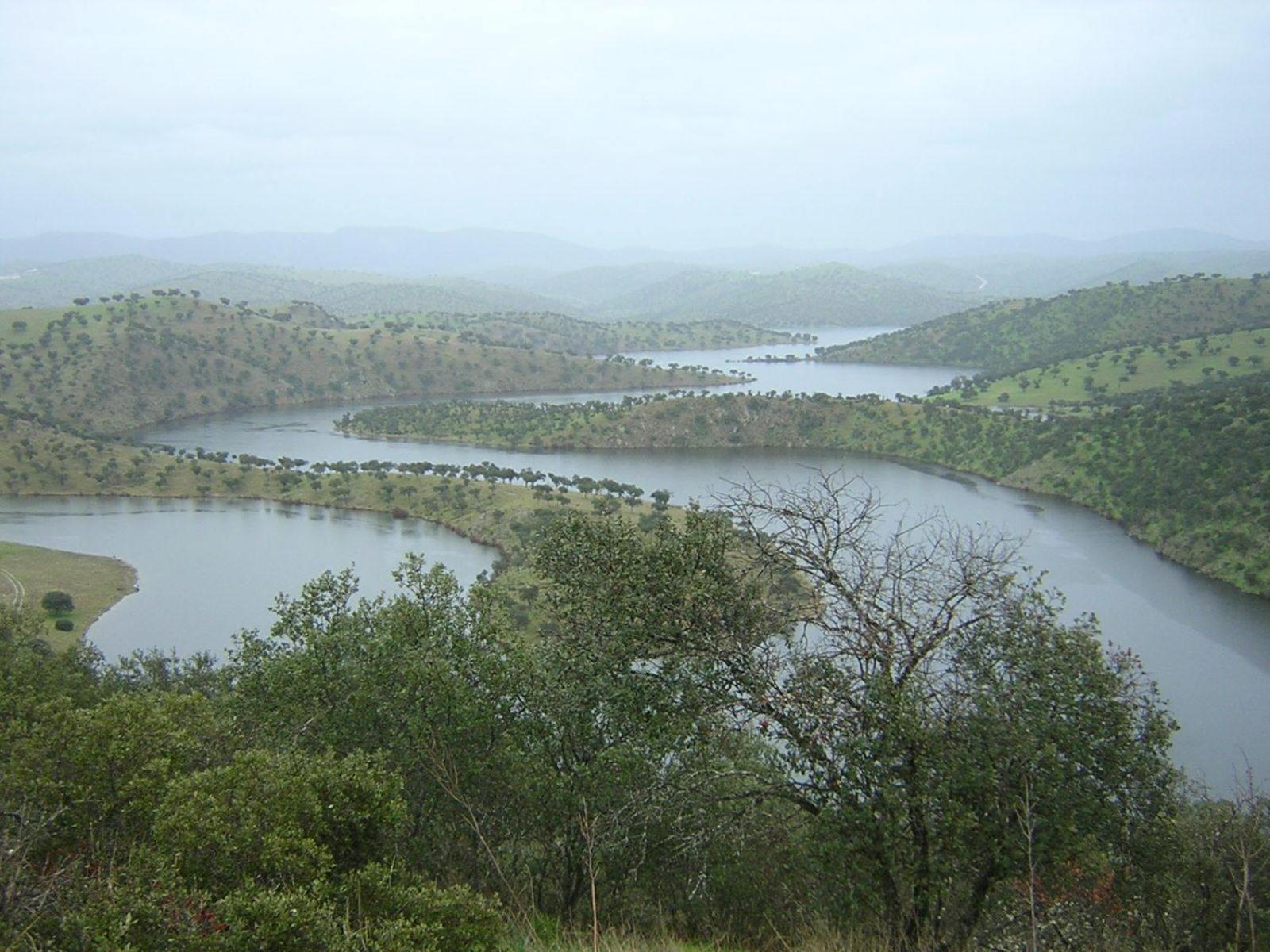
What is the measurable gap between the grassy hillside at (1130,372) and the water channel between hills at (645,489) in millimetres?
21409

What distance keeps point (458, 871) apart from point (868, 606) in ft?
19.4

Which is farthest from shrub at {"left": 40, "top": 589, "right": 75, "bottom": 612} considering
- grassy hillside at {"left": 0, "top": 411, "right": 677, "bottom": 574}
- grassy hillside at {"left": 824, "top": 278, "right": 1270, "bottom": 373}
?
grassy hillside at {"left": 824, "top": 278, "right": 1270, "bottom": 373}

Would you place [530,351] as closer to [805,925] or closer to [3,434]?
[3,434]

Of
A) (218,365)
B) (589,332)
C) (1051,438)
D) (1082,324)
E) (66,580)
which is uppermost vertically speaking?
(1082,324)

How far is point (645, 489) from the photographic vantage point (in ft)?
196

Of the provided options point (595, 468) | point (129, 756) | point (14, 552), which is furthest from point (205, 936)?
point (595, 468)

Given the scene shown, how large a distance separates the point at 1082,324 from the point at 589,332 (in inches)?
3223

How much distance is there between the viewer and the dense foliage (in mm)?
7770

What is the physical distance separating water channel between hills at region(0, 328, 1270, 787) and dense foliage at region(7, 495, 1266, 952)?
11.1 metres

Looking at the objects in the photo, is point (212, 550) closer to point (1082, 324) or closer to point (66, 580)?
point (66, 580)

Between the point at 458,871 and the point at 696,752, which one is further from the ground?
the point at 696,752

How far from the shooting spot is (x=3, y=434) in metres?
65.6

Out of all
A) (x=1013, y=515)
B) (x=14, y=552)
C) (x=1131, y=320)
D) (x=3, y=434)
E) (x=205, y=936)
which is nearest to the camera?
(x=205, y=936)

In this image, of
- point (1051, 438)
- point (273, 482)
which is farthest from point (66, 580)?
point (1051, 438)
